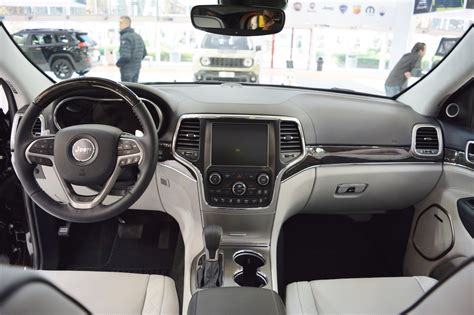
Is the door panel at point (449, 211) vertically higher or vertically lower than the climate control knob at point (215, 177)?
lower

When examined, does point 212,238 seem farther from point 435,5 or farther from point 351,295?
point 435,5

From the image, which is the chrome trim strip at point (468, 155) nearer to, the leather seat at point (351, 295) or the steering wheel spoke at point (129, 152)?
the leather seat at point (351, 295)

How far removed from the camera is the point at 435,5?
3.12 meters

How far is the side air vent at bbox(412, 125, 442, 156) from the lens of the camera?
7.21 ft

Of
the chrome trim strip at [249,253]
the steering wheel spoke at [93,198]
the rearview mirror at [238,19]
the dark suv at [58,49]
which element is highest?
the rearview mirror at [238,19]

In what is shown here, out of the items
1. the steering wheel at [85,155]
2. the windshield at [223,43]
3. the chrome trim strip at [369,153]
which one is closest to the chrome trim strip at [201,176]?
the chrome trim strip at [369,153]

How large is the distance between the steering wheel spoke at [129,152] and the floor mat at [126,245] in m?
1.20

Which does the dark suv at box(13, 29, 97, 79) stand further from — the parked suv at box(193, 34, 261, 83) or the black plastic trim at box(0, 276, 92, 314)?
the black plastic trim at box(0, 276, 92, 314)

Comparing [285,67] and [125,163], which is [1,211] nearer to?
[125,163]

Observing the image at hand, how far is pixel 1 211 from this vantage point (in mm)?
2193

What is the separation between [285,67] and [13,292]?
284 cm

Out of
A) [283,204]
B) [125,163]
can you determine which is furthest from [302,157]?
[125,163]

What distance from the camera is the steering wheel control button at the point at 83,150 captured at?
1525 mm

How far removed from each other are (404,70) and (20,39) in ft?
7.84
